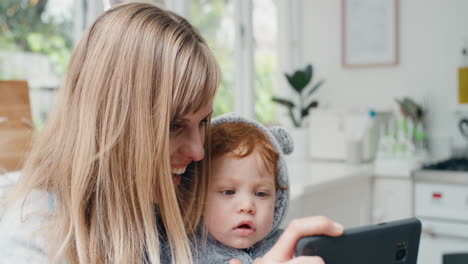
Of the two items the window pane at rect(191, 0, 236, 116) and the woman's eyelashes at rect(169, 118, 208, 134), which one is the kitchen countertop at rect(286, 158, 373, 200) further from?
the woman's eyelashes at rect(169, 118, 208, 134)

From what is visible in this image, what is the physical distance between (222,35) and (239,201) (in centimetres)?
173

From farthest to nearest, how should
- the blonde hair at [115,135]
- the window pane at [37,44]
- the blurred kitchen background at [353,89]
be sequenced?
the blurred kitchen background at [353,89] → the window pane at [37,44] → the blonde hair at [115,135]

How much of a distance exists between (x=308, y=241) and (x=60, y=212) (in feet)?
1.46

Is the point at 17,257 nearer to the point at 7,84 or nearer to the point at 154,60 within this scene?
the point at 154,60

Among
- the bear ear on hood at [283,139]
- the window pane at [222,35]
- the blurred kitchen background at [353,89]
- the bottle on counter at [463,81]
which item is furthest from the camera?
the bottle on counter at [463,81]

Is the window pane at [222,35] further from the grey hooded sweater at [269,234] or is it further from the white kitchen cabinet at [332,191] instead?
the grey hooded sweater at [269,234]

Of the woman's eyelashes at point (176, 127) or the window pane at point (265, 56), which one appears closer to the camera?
the woman's eyelashes at point (176, 127)

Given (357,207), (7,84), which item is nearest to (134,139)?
(7,84)

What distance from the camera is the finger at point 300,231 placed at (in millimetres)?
645

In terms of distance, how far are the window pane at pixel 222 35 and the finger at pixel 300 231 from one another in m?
1.83

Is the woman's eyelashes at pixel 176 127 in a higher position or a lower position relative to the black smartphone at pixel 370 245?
higher

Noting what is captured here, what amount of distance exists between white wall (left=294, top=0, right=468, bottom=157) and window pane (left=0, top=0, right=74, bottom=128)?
185 centimetres

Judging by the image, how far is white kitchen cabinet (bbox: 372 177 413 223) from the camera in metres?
2.45

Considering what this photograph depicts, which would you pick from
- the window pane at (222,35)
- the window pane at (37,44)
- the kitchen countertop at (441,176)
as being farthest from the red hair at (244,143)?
the kitchen countertop at (441,176)
